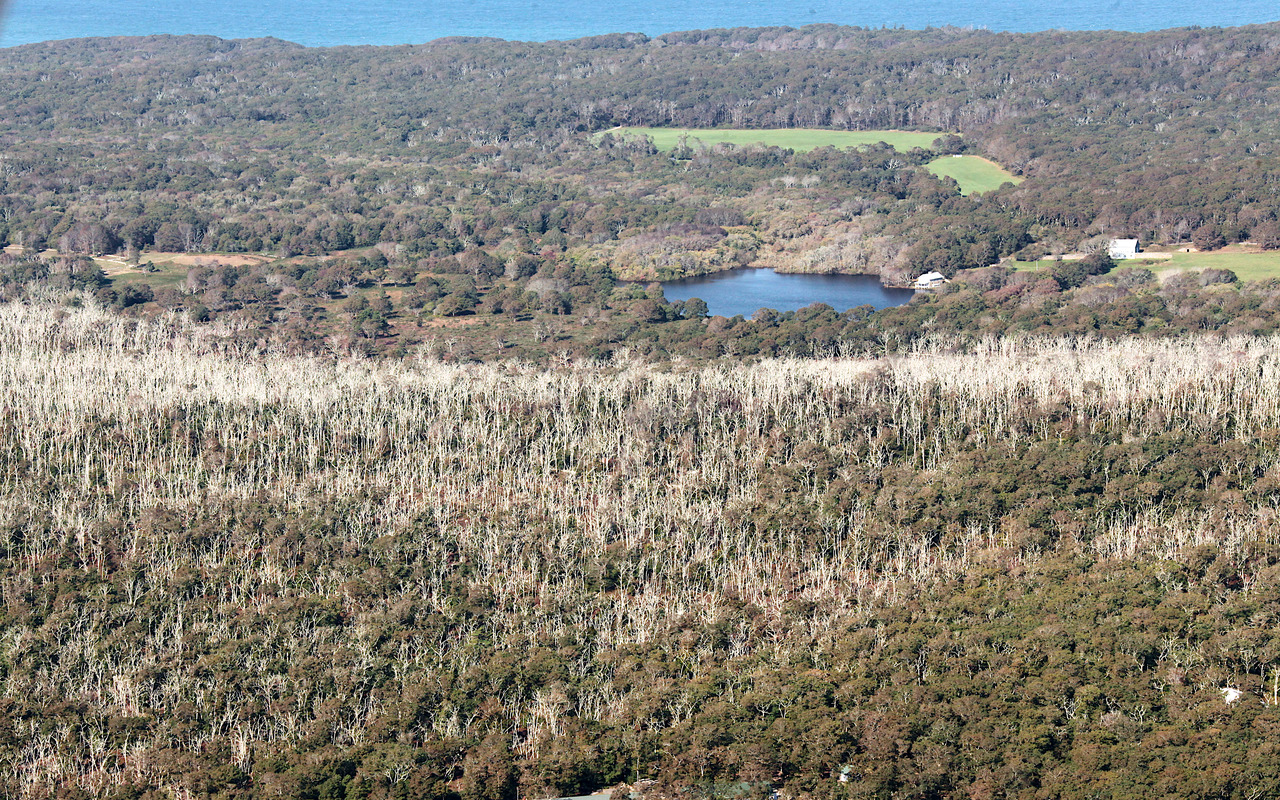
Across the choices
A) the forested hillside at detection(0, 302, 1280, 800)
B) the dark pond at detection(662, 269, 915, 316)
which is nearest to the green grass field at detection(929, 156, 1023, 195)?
the dark pond at detection(662, 269, 915, 316)

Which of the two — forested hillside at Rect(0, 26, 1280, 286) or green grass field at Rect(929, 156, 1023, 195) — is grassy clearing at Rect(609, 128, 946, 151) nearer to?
forested hillside at Rect(0, 26, 1280, 286)

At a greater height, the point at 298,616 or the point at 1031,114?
the point at 1031,114

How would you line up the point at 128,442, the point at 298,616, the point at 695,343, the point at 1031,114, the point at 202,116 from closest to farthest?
the point at 298,616, the point at 128,442, the point at 695,343, the point at 1031,114, the point at 202,116

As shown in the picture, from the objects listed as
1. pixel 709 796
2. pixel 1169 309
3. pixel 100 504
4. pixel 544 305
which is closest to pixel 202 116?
pixel 544 305

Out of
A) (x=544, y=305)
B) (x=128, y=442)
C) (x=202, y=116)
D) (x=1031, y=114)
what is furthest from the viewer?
(x=202, y=116)

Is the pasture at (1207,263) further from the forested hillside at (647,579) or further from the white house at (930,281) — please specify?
the forested hillside at (647,579)

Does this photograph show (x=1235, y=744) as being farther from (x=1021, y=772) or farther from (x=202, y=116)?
(x=202, y=116)
